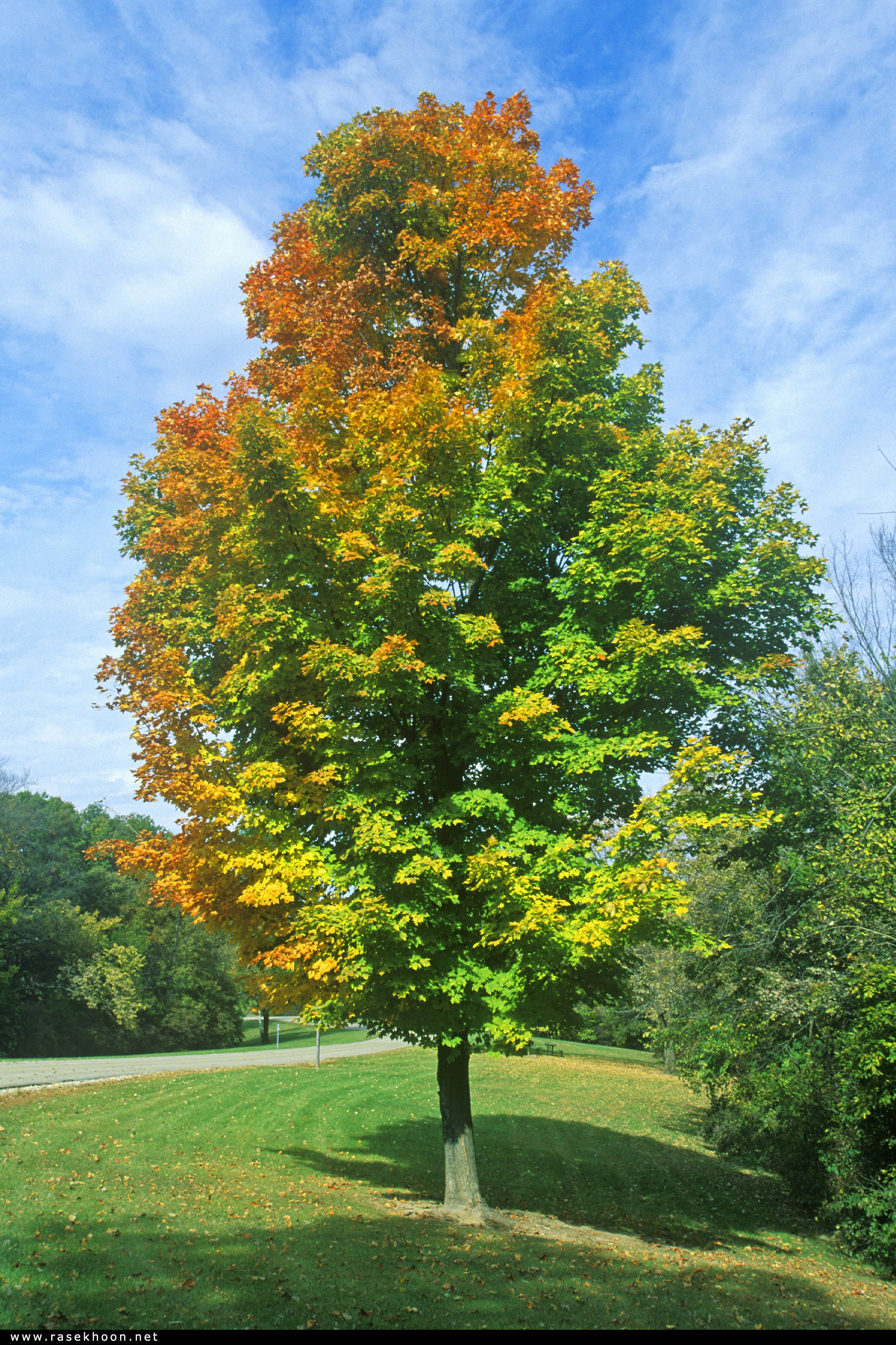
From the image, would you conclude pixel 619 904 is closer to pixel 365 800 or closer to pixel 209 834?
pixel 365 800

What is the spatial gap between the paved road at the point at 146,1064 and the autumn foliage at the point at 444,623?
968cm

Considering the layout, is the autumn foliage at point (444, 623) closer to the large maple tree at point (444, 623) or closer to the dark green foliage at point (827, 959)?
the large maple tree at point (444, 623)

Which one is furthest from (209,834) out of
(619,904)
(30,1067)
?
(30,1067)

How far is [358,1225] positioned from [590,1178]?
7.93 metres

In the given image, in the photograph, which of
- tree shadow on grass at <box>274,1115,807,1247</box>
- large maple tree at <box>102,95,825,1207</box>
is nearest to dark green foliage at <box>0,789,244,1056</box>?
tree shadow on grass at <box>274,1115,807,1247</box>

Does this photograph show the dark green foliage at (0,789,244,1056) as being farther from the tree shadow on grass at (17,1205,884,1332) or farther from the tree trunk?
the tree shadow on grass at (17,1205,884,1332)

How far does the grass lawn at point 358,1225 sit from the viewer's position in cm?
654

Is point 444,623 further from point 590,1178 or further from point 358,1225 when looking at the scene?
point 590,1178

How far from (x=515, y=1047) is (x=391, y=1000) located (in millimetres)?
1665

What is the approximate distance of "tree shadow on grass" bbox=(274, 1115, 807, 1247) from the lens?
503 inches

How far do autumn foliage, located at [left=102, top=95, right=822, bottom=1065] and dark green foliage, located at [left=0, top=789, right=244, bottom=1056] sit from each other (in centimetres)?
2769

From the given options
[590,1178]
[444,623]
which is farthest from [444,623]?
[590,1178]

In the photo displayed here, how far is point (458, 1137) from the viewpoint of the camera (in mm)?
11031

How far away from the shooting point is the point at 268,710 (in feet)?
35.2
